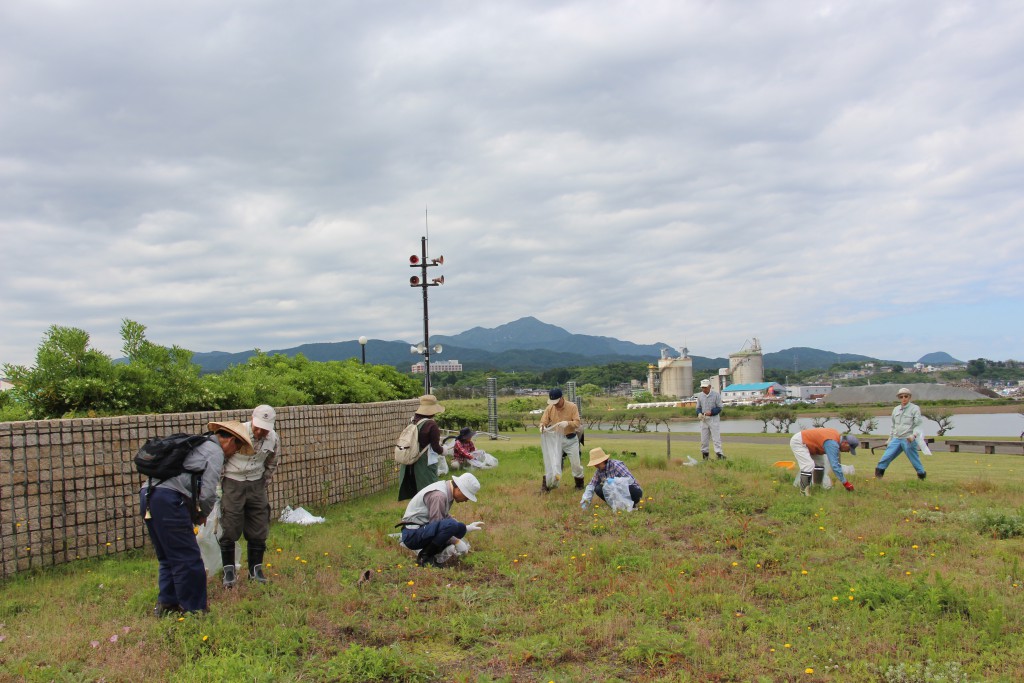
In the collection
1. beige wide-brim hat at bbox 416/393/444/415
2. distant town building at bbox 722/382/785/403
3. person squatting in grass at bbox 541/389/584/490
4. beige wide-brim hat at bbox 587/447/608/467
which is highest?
beige wide-brim hat at bbox 416/393/444/415

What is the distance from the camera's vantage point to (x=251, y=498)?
6.52 m

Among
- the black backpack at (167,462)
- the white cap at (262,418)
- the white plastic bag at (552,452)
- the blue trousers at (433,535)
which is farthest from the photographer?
the white plastic bag at (552,452)

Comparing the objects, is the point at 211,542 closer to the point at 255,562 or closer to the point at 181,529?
the point at 255,562

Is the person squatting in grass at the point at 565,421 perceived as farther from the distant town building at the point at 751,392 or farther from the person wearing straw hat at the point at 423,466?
the distant town building at the point at 751,392

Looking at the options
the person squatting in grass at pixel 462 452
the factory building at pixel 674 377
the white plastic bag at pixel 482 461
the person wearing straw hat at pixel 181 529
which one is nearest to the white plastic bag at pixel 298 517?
the person wearing straw hat at pixel 181 529

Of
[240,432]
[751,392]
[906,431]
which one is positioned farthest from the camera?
[751,392]

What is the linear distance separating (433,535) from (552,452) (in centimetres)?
437

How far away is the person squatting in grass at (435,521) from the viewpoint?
7156mm

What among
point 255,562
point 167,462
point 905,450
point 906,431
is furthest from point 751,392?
point 167,462

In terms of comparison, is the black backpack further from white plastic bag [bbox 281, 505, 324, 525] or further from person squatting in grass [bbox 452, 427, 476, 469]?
person squatting in grass [bbox 452, 427, 476, 469]

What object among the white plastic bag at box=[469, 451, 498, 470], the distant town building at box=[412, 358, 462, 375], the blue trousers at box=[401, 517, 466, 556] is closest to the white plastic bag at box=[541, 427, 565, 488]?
the white plastic bag at box=[469, 451, 498, 470]

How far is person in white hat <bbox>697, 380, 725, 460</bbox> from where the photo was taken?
547 inches

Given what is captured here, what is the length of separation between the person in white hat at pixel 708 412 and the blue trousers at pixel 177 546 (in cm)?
1028

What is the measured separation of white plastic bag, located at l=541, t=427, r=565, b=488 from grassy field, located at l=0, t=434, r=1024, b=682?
75.8 inches
